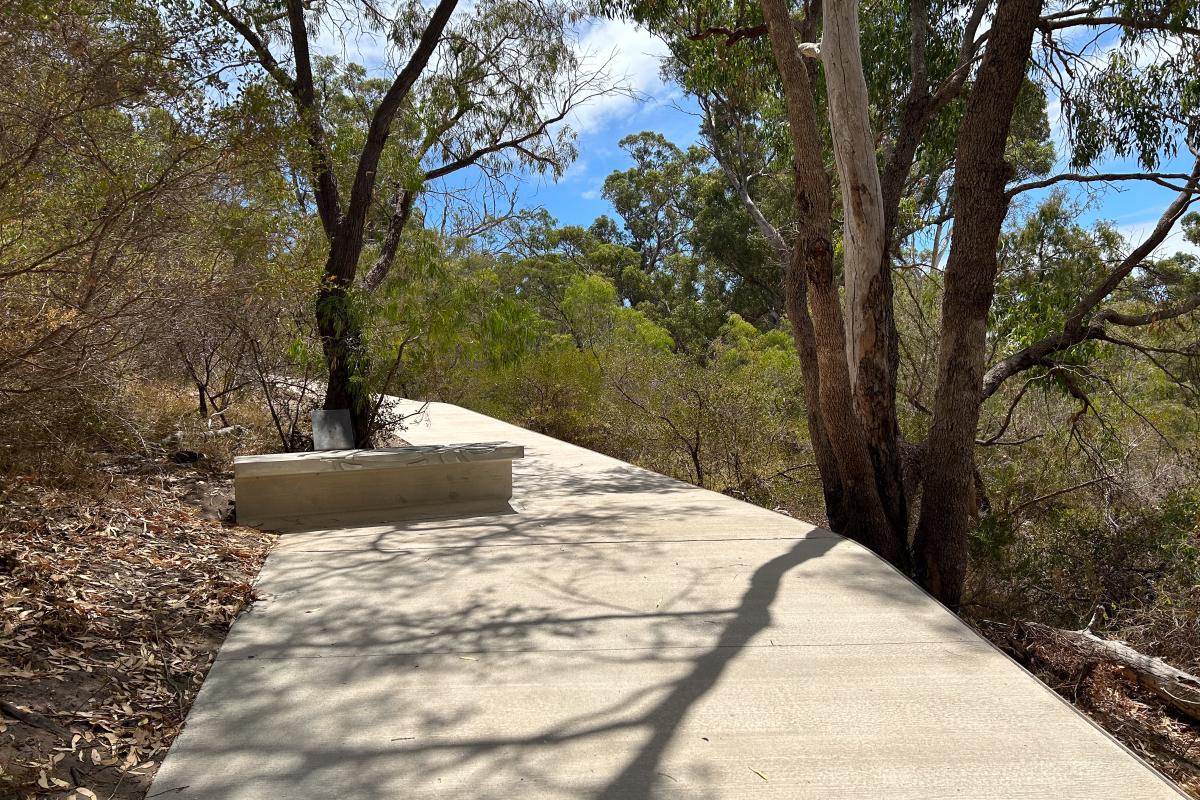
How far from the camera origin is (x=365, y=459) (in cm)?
629

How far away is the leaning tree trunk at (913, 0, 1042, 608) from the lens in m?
6.04

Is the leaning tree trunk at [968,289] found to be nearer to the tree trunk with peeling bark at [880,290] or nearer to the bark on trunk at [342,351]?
the tree trunk with peeling bark at [880,290]

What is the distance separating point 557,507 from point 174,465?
2782mm

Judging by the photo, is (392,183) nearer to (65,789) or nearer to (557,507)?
(557,507)

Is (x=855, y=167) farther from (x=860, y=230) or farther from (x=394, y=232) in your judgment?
(x=394, y=232)

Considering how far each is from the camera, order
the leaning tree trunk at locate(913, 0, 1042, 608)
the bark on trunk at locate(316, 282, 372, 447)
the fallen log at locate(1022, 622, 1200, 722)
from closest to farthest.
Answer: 1. the fallen log at locate(1022, 622, 1200, 722)
2. the leaning tree trunk at locate(913, 0, 1042, 608)
3. the bark on trunk at locate(316, 282, 372, 447)

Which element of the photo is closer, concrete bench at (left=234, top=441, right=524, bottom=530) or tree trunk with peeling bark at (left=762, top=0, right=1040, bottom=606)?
concrete bench at (left=234, top=441, right=524, bottom=530)

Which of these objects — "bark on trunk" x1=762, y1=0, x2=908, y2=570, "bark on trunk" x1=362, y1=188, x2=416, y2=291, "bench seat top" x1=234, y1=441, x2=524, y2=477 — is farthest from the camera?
"bark on trunk" x1=362, y1=188, x2=416, y2=291

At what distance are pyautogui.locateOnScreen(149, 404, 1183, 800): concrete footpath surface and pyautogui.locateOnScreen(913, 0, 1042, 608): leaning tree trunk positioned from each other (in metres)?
1.84

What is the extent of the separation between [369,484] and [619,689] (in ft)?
11.8

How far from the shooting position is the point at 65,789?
248 centimetres

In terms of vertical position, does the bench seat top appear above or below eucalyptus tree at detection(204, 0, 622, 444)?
below

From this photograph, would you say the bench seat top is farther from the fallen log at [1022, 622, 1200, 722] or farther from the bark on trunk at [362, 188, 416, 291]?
the fallen log at [1022, 622, 1200, 722]

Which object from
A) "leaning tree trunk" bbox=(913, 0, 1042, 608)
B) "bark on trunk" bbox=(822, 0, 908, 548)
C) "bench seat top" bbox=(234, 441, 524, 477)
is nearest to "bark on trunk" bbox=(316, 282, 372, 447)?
"bench seat top" bbox=(234, 441, 524, 477)
